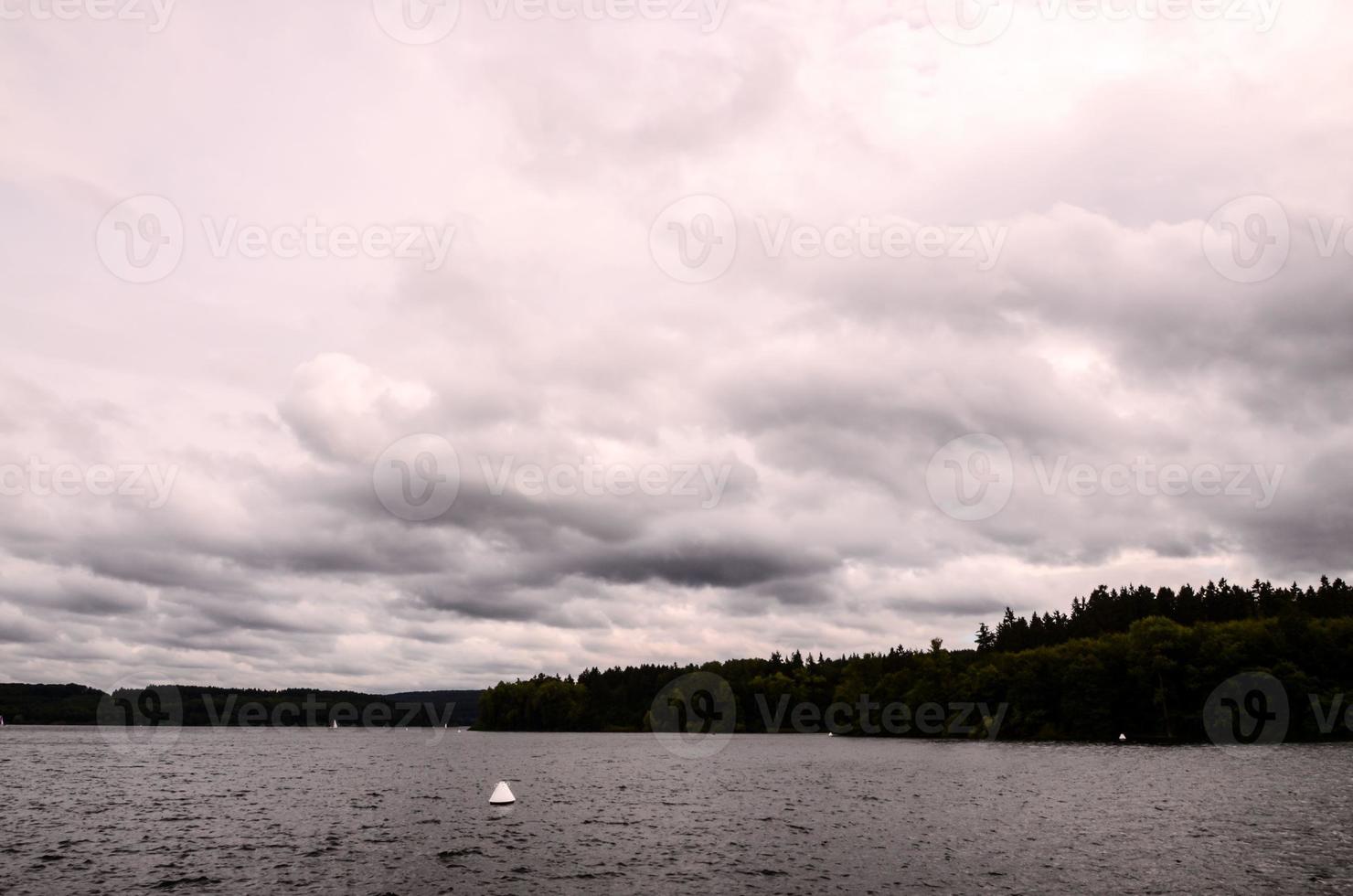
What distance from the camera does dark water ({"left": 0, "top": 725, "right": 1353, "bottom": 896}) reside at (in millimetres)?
46531

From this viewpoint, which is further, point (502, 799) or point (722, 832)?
point (502, 799)

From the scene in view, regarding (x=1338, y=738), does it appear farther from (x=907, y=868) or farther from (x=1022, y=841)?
(x=907, y=868)

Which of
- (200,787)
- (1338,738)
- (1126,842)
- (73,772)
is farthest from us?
(1338,738)

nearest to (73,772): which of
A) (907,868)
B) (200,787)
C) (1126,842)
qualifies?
(200,787)

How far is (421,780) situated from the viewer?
124438mm

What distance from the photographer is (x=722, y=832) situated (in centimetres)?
6500

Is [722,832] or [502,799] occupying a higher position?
[722,832]

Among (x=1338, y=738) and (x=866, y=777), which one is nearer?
(x=866, y=777)

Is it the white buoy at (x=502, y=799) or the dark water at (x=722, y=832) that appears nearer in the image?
the dark water at (x=722, y=832)

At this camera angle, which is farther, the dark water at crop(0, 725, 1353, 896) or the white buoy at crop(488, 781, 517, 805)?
the white buoy at crop(488, 781, 517, 805)

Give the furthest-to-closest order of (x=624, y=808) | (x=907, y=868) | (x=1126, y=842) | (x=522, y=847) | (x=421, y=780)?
(x=421, y=780) < (x=624, y=808) < (x=522, y=847) < (x=1126, y=842) < (x=907, y=868)

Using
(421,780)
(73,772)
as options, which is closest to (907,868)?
(421,780)

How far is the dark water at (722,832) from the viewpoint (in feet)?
153

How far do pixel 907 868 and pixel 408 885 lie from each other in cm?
2774
